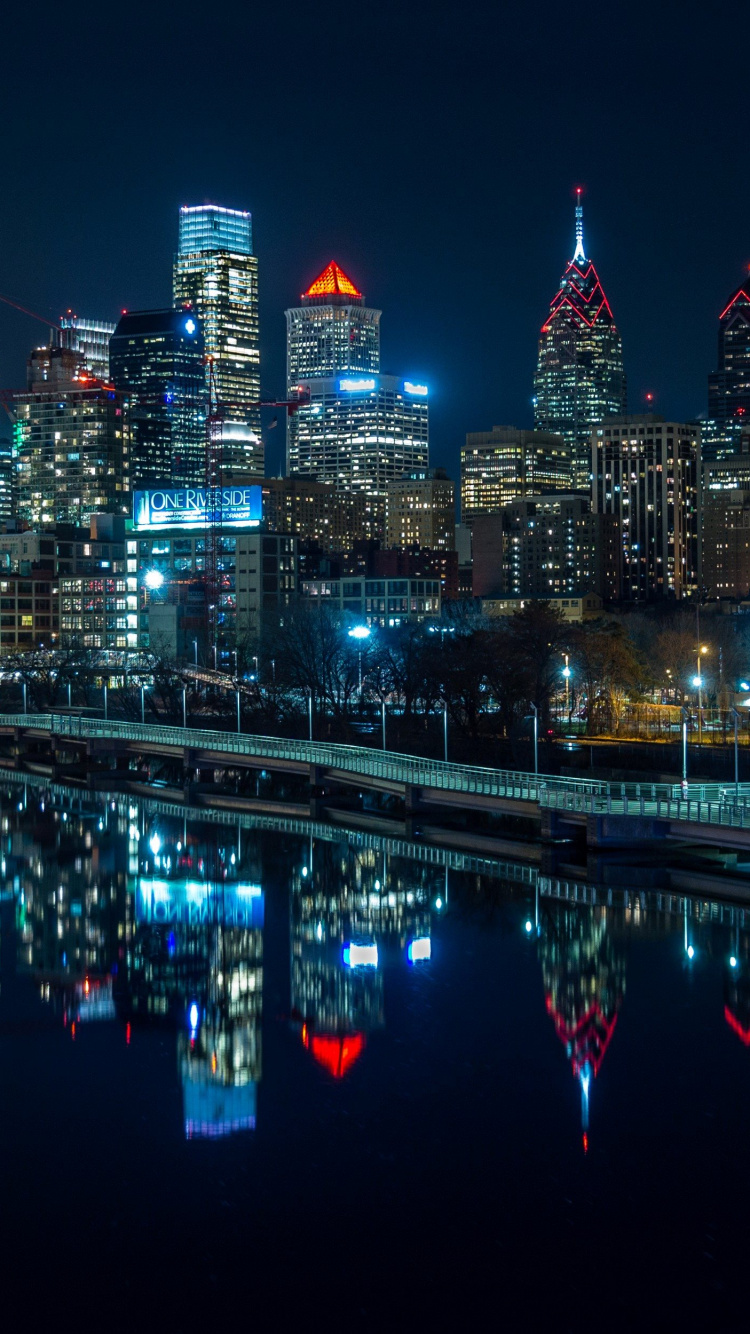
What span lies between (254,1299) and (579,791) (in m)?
39.5

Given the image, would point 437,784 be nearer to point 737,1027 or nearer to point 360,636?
point 737,1027

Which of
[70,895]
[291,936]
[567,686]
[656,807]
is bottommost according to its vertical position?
[70,895]

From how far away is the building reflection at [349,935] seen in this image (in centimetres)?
3872

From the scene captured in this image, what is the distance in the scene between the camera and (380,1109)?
32812mm

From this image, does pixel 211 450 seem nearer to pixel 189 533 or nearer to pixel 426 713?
pixel 189 533

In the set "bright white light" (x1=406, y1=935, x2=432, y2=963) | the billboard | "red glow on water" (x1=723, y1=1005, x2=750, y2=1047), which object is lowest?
"bright white light" (x1=406, y1=935, x2=432, y2=963)

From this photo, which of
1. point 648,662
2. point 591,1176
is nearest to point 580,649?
point 648,662

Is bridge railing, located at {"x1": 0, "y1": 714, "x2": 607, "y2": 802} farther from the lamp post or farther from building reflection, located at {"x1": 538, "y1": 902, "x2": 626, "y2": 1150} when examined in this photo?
the lamp post

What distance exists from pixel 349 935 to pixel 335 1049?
41.4 ft

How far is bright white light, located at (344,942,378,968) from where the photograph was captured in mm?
45188

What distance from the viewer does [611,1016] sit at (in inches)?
1543

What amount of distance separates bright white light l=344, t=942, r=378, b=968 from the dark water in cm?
20

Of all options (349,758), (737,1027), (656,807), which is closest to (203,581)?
(349,758)

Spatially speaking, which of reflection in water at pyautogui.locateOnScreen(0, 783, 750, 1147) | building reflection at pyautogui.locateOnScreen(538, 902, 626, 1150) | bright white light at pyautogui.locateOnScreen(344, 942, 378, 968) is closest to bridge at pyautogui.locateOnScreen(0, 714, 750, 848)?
reflection in water at pyautogui.locateOnScreen(0, 783, 750, 1147)
